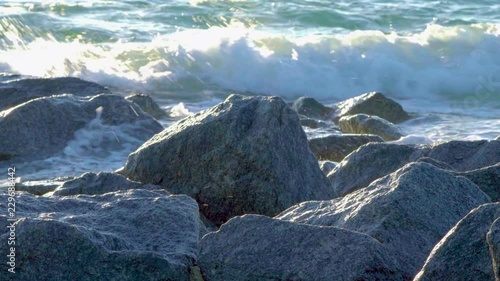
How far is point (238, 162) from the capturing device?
439cm

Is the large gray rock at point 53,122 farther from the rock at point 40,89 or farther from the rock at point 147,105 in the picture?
the rock at point 147,105

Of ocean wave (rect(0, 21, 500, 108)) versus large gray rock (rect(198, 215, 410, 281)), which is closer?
large gray rock (rect(198, 215, 410, 281))

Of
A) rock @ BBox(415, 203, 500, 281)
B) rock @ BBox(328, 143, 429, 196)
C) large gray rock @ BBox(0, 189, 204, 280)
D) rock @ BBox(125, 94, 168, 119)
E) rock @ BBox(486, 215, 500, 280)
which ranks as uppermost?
rock @ BBox(486, 215, 500, 280)

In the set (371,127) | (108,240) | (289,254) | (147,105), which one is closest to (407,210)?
(289,254)

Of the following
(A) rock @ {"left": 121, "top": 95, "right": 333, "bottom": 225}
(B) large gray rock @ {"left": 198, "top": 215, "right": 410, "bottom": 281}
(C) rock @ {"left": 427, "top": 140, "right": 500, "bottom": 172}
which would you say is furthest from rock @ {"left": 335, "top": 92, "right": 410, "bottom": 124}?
(B) large gray rock @ {"left": 198, "top": 215, "right": 410, "bottom": 281}

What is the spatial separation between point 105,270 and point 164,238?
34 cm

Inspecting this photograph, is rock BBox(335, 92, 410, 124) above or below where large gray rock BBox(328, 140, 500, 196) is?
below

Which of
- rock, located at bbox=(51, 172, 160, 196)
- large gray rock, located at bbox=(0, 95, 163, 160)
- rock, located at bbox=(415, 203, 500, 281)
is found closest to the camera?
rock, located at bbox=(415, 203, 500, 281)

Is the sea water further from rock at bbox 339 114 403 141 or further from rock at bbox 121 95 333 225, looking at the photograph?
rock at bbox 121 95 333 225

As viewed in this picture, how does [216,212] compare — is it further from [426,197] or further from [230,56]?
[230,56]

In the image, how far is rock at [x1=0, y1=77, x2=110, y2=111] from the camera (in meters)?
8.33

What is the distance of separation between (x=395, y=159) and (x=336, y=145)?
2080 mm

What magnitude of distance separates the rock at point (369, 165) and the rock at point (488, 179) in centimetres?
104

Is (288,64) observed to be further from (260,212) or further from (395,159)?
(260,212)
